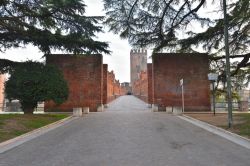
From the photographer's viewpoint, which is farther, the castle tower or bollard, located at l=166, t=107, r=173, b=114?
the castle tower

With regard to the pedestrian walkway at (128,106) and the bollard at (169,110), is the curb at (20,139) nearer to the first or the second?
the bollard at (169,110)

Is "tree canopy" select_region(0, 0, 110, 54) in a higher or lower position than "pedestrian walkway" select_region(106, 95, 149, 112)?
higher

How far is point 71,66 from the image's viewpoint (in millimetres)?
28422

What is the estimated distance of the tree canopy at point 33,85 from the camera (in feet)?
64.9

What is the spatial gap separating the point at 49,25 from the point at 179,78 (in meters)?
13.0

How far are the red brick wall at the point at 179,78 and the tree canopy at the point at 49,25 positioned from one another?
9177mm

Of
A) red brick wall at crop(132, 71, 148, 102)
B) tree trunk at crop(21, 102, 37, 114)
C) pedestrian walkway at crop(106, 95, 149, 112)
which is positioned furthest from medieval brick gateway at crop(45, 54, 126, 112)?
red brick wall at crop(132, 71, 148, 102)

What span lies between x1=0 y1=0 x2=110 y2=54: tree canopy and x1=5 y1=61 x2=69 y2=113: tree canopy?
72.2 inches

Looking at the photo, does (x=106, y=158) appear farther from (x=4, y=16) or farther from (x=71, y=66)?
(x=71, y=66)

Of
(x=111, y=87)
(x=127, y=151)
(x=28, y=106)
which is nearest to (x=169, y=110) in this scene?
(x=28, y=106)

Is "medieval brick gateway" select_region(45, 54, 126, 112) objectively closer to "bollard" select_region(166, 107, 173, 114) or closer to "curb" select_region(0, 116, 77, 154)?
"bollard" select_region(166, 107, 173, 114)

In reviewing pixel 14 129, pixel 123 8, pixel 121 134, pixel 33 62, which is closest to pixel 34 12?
pixel 33 62

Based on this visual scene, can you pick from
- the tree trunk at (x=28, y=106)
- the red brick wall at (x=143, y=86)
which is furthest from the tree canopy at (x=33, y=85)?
the red brick wall at (x=143, y=86)

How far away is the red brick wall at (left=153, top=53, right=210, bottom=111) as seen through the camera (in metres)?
28.2
